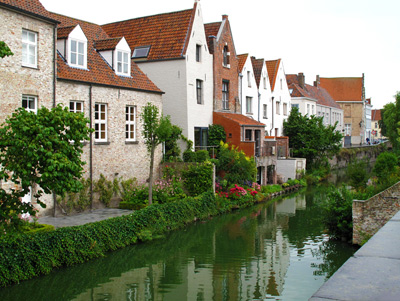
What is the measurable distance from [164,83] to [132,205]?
31.8 feet

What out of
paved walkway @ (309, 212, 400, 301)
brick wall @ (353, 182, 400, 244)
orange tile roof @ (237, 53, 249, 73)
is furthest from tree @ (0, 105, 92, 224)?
orange tile roof @ (237, 53, 249, 73)

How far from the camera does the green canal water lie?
1123 cm

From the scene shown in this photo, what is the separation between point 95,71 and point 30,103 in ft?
14.0

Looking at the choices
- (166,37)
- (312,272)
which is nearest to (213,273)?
(312,272)

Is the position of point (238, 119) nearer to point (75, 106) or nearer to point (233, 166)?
point (233, 166)

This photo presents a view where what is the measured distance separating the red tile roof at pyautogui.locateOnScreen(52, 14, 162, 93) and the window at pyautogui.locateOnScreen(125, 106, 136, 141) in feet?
3.75

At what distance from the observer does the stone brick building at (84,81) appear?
1555 cm

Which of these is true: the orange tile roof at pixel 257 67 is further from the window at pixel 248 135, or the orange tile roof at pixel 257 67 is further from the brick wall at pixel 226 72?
the window at pixel 248 135

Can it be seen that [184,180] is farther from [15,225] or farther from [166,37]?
[15,225]

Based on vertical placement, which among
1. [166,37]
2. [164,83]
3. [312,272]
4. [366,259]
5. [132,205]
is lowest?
[312,272]

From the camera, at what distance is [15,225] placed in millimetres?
10828

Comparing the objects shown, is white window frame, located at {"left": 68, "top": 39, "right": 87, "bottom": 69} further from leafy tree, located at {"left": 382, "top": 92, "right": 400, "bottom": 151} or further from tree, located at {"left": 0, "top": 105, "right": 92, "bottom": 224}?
leafy tree, located at {"left": 382, "top": 92, "right": 400, "bottom": 151}

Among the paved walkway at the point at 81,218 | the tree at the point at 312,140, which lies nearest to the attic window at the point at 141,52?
the paved walkway at the point at 81,218

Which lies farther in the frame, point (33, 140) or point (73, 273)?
point (73, 273)
